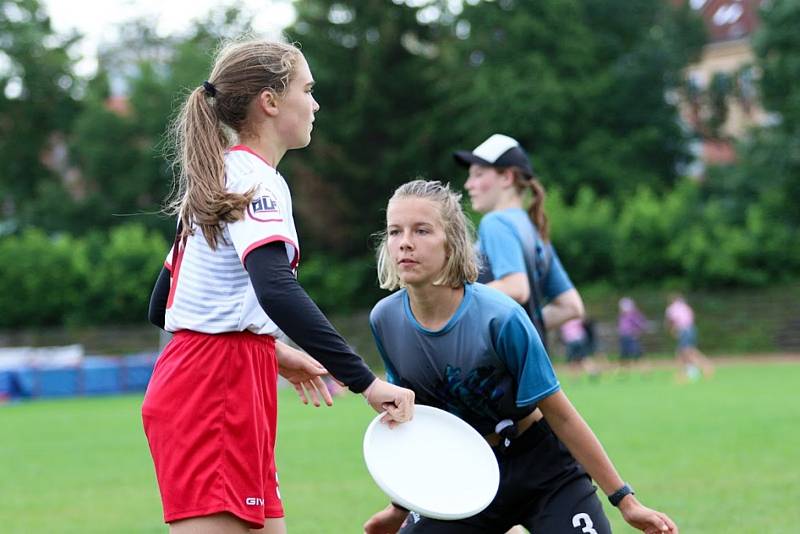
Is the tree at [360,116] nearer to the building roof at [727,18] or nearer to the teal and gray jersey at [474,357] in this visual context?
the building roof at [727,18]

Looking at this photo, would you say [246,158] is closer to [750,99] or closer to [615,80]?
[615,80]

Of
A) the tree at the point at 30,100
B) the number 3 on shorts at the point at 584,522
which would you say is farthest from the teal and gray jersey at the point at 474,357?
the tree at the point at 30,100

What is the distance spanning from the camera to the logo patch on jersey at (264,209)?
3.32 metres

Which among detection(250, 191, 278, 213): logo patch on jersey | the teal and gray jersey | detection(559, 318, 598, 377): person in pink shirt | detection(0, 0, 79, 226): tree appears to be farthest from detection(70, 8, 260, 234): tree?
detection(250, 191, 278, 213): logo patch on jersey

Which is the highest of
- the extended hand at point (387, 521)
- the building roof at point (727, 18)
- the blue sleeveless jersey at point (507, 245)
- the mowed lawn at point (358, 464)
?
the building roof at point (727, 18)

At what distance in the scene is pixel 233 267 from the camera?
342 centimetres

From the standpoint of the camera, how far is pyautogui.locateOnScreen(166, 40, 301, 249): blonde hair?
3.46 m

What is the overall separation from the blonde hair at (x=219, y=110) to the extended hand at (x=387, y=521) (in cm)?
144

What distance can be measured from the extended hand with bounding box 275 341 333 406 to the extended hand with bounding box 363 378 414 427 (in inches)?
18.3

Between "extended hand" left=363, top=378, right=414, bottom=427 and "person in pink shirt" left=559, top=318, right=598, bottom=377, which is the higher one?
"extended hand" left=363, top=378, right=414, bottom=427

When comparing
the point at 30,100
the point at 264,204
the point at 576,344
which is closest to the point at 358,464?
the point at 264,204

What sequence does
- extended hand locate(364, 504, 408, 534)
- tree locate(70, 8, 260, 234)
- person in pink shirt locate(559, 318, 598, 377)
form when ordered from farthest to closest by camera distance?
tree locate(70, 8, 260, 234) < person in pink shirt locate(559, 318, 598, 377) < extended hand locate(364, 504, 408, 534)

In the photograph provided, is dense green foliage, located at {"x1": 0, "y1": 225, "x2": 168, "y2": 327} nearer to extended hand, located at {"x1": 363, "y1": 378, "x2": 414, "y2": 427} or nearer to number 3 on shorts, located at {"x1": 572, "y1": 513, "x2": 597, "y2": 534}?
number 3 on shorts, located at {"x1": 572, "y1": 513, "x2": 597, "y2": 534}

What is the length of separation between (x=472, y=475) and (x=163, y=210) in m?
1.31
